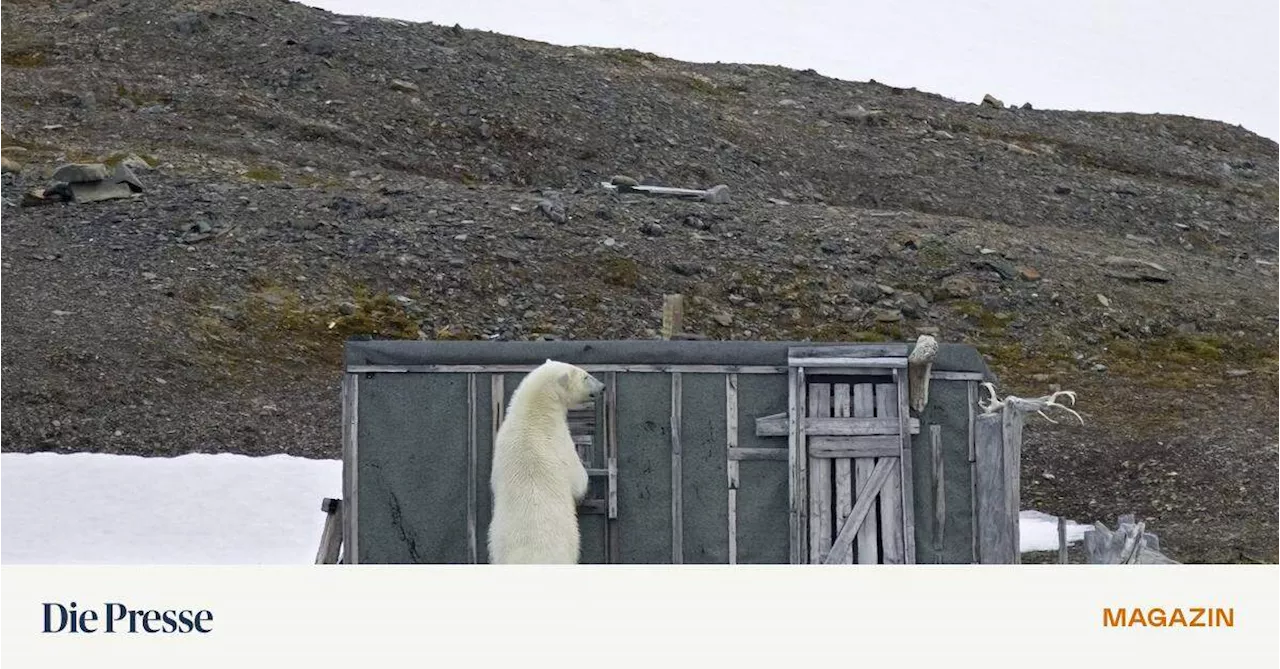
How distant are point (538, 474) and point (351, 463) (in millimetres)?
1654

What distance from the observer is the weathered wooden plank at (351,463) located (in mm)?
13406

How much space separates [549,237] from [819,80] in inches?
775

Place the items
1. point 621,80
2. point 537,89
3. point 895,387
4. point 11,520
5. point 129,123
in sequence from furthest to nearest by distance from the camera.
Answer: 1. point 621,80
2. point 537,89
3. point 129,123
4. point 11,520
5. point 895,387

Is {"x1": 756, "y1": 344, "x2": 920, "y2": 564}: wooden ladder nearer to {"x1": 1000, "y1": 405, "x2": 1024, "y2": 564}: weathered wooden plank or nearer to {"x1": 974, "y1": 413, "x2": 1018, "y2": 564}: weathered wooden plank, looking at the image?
{"x1": 974, "y1": 413, "x2": 1018, "y2": 564}: weathered wooden plank

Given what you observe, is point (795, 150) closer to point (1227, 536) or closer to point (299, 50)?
point (299, 50)

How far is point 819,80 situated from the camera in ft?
153

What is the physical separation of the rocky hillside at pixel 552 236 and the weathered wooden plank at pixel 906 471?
621 centimetres

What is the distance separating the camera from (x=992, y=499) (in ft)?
43.3

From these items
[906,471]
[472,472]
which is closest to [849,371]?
[906,471]

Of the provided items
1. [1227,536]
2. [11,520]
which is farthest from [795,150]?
[11,520]

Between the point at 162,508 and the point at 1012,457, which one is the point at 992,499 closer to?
the point at 1012,457

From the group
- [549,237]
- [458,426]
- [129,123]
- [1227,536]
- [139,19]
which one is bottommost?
[1227,536]

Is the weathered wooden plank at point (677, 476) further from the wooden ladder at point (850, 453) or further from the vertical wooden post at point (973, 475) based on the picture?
the vertical wooden post at point (973, 475)

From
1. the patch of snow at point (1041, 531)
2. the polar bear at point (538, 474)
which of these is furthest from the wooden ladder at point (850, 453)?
the patch of snow at point (1041, 531)
